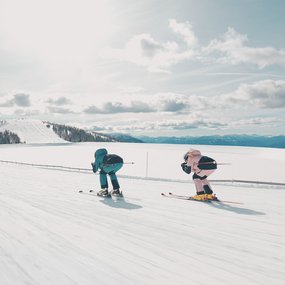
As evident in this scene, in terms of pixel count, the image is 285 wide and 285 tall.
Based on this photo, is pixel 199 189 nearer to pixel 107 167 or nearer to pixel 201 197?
pixel 201 197

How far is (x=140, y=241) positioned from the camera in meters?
6.00

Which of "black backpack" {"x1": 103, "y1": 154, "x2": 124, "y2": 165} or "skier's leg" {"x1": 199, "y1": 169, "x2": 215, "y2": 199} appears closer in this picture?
"skier's leg" {"x1": 199, "y1": 169, "x2": 215, "y2": 199}

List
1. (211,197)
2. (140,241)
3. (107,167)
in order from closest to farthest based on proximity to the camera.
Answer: (140,241), (211,197), (107,167)

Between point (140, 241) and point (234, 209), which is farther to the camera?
point (234, 209)

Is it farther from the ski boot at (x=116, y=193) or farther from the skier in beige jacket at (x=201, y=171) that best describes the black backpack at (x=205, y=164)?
the ski boot at (x=116, y=193)

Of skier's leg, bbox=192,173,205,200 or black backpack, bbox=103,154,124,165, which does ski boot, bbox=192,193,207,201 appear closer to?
skier's leg, bbox=192,173,205,200

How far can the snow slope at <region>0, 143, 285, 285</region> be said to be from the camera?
4387 mm

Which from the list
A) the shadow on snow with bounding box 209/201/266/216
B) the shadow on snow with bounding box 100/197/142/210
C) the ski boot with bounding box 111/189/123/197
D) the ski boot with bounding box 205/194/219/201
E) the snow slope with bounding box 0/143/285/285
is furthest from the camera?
the ski boot with bounding box 111/189/123/197

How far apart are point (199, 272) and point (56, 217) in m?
4.44

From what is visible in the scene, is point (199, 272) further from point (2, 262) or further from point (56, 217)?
point (56, 217)

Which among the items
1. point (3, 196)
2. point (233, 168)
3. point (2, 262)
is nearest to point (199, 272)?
point (2, 262)

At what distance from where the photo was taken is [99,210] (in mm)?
8992

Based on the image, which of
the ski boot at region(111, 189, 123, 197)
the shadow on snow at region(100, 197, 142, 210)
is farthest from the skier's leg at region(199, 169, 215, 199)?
the ski boot at region(111, 189, 123, 197)

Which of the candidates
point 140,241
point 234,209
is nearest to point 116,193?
point 234,209
